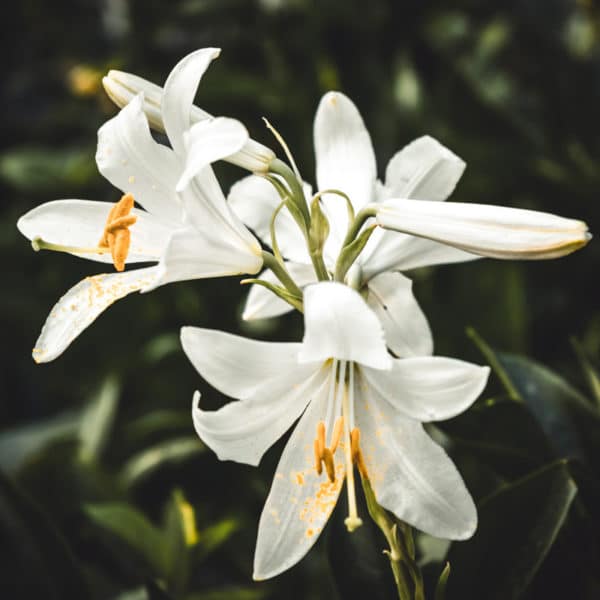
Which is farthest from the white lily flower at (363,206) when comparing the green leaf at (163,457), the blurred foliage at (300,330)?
the green leaf at (163,457)

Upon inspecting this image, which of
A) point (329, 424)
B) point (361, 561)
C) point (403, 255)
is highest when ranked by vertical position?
point (403, 255)

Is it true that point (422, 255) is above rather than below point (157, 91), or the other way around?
below

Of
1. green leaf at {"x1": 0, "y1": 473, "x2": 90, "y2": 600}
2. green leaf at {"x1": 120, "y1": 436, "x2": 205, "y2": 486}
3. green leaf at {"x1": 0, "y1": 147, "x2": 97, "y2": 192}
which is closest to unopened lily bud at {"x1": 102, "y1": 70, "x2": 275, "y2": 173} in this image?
green leaf at {"x1": 0, "y1": 473, "x2": 90, "y2": 600}

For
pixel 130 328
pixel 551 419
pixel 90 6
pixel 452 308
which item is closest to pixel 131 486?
pixel 130 328

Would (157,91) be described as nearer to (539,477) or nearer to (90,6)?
(539,477)

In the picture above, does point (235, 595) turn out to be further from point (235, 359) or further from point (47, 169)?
point (47, 169)

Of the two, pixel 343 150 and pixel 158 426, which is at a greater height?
pixel 343 150

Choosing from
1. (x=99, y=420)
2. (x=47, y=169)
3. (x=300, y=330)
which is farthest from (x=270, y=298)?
(x=47, y=169)

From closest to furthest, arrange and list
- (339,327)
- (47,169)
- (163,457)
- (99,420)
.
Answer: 1. (339,327)
2. (163,457)
3. (99,420)
4. (47,169)

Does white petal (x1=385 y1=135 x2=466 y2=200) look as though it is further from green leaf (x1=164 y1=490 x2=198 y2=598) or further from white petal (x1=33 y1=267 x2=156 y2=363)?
green leaf (x1=164 y1=490 x2=198 y2=598)
